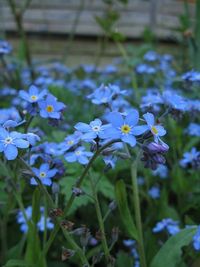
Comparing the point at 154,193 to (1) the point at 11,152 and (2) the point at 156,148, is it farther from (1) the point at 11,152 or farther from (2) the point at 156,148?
(1) the point at 11,152

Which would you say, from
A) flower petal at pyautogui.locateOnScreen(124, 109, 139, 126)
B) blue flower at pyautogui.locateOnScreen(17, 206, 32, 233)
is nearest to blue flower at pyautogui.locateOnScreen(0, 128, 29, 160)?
flower petal at pyautogui.locateOnScreen(124, 109, 139, 126)

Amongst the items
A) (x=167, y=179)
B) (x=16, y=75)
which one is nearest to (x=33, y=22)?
(x=16, y=75)

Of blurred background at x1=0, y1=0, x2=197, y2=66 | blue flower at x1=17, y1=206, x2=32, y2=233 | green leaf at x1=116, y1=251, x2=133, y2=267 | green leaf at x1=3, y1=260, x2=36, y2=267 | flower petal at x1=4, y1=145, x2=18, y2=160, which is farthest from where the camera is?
blurred background at x1=0, y1=0, x2=197, y2=66

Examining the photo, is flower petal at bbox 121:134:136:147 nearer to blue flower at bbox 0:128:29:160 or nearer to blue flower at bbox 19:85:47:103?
blue flower at bbox 0:128:29:160

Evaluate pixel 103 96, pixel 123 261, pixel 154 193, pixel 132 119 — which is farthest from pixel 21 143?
pixel 154 193

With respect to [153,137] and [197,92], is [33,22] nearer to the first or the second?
[197,92]

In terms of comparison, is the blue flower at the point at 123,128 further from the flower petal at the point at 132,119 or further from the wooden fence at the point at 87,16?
the wooden fence at the point at 87,16
